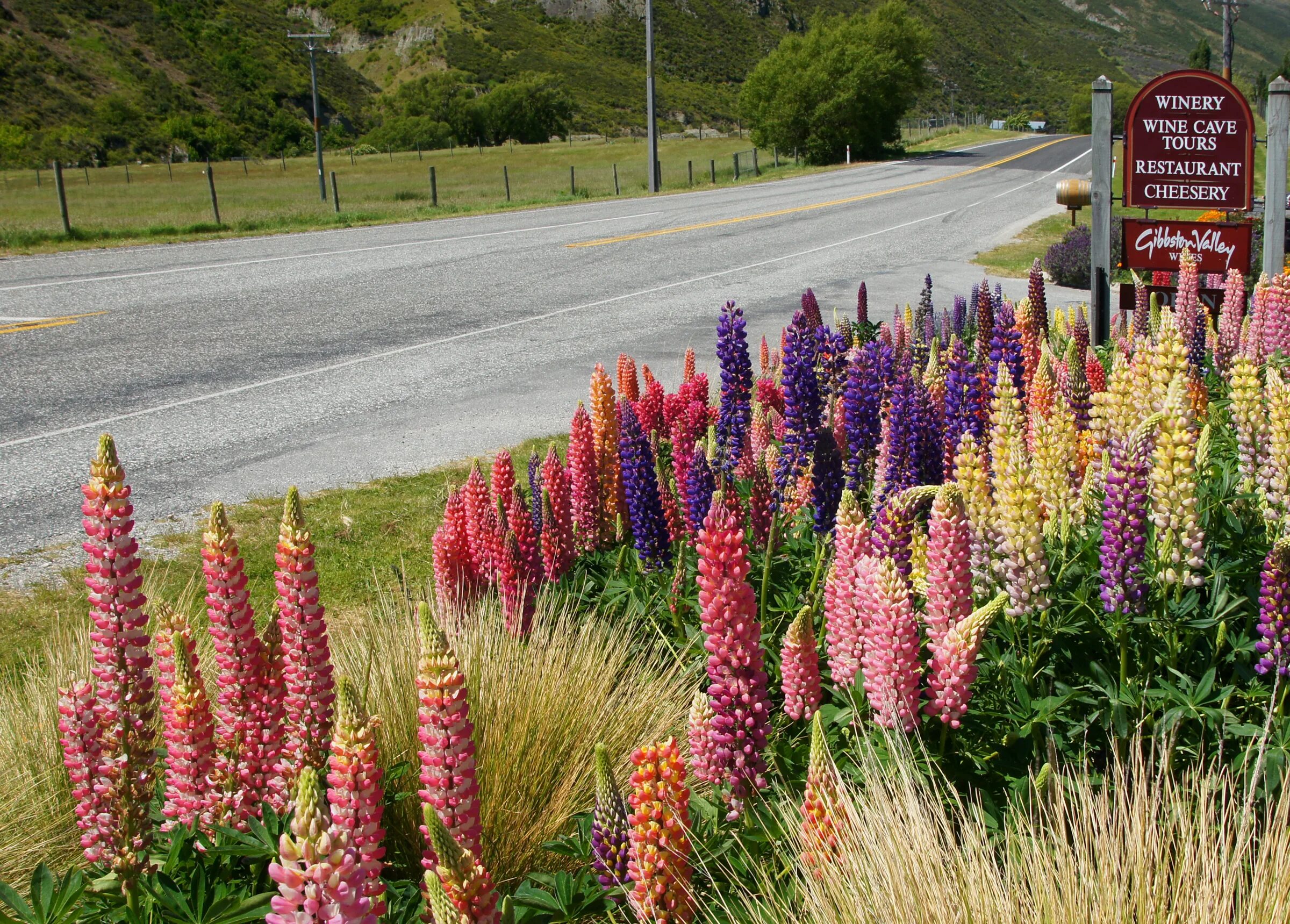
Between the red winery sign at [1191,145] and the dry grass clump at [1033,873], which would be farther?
the red winery sign at [1191,145]

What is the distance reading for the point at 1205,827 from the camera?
7.69ft

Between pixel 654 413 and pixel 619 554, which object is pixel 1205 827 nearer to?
pixel 619 554

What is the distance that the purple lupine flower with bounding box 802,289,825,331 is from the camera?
5.84 metres

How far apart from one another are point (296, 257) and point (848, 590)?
20.0 m

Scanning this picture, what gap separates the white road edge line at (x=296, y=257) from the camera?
18109mm

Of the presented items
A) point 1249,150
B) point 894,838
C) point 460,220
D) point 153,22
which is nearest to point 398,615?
point 894,838

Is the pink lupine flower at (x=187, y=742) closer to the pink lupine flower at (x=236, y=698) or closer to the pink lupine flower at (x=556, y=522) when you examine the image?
the pink lupine flower at (x=236, y=698)

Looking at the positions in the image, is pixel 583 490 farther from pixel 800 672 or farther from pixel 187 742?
pixel 187 742

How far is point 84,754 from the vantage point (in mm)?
2416

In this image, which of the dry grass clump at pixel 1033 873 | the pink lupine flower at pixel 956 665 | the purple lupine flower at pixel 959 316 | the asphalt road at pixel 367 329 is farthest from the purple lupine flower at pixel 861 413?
the asphalt road at pixel 367 329

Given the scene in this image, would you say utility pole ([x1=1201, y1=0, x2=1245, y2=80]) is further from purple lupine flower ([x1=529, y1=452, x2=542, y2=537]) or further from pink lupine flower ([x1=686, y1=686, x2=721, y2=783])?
pink lupine flower ([x1=686, y1=686, x2=721, y2=783])

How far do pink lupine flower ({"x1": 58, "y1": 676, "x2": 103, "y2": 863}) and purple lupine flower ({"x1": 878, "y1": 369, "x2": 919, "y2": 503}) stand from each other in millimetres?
2417

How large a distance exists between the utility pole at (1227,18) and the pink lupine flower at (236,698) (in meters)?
42.3

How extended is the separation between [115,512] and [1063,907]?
1.95 meters
